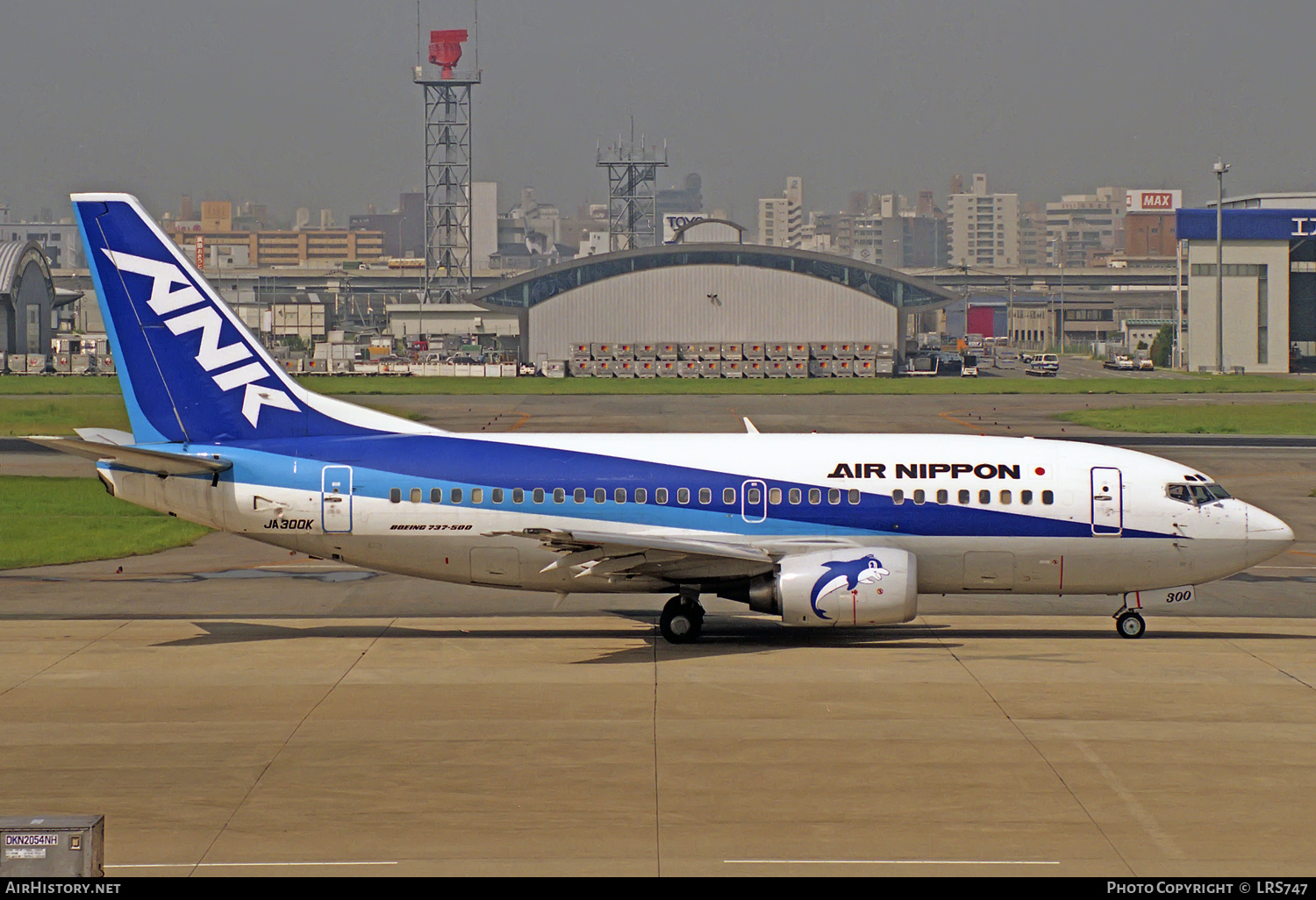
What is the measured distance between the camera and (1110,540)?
85.6ft

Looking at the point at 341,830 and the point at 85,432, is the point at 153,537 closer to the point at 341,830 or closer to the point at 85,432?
the point at 85,432

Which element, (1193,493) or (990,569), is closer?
(990,569)

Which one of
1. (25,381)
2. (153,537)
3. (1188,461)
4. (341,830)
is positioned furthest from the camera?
(25,381)

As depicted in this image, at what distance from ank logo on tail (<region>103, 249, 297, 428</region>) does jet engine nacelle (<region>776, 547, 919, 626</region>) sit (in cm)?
1081

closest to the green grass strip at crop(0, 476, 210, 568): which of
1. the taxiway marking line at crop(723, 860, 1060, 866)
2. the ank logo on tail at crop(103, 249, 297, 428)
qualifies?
the ank logo on tail at crop(103, 249, 297, 428)

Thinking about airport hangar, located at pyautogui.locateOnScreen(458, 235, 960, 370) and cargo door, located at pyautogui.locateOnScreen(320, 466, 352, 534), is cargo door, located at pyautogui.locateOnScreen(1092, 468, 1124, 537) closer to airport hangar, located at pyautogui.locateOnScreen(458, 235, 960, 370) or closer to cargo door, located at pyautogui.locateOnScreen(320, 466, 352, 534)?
cargo door, located at pyautogui.locateOnScreen(320, 466, 352, 534)

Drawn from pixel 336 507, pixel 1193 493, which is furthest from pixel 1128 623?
pixel 336 507

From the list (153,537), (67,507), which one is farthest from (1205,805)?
(67,507)

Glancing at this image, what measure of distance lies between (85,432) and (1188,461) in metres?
45.3

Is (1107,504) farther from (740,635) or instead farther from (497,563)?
(497,563)

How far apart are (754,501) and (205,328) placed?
11.5m

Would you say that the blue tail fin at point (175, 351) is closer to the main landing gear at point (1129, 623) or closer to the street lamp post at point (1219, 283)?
the main landing gear at point (1129, 623)

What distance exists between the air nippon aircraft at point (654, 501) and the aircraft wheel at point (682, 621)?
4cm

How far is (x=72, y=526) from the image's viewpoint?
4000 centimetres
